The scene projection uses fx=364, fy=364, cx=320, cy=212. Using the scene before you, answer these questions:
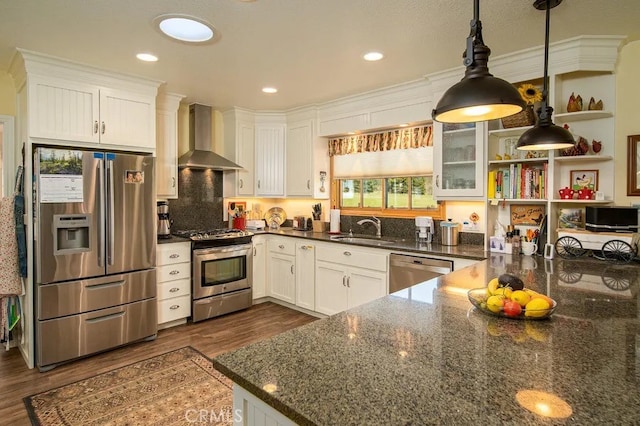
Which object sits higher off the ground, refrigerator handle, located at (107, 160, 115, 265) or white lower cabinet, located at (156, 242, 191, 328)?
refrigerator handle, located at (107, 160, 115, 265)

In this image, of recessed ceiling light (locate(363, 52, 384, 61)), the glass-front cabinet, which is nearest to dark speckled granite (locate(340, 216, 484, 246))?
the glass-front cabinet

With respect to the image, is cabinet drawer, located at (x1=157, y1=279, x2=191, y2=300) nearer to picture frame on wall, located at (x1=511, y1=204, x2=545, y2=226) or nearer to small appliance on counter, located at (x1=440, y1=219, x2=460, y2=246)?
small appliance on counter, located at (x1=440, y1=219, x2=460, y2=246)

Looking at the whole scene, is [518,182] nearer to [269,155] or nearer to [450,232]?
[450,232]

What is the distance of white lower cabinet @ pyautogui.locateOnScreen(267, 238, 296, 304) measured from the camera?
4336 millimetres

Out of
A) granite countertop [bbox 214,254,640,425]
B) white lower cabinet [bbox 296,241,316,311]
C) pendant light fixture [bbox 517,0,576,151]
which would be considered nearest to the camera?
granite countertop [bbox 214,254,640,425]

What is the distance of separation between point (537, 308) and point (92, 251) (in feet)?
10.4

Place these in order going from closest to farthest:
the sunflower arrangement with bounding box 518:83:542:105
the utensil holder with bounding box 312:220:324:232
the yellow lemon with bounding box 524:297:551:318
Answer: the yellow lemon with bounding box 524:297:551:318 < the sunflower arrangement with bounding box 518:83:542:105 < the utensil holder with bounding box 312:220:324:232

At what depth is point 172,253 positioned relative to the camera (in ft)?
12.2

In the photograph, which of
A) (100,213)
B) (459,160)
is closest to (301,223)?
(459,160)

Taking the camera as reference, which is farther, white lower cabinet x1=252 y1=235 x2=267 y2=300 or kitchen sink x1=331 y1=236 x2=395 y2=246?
white lower cabinet x1=252 y1=235 x2=267 y2=300

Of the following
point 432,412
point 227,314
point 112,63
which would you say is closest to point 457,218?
point 227,314

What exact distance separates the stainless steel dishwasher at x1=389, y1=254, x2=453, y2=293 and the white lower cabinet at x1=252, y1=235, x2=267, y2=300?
6.00ft

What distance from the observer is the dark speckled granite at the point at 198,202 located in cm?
438

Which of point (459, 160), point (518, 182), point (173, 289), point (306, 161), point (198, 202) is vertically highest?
point (306, 161)
